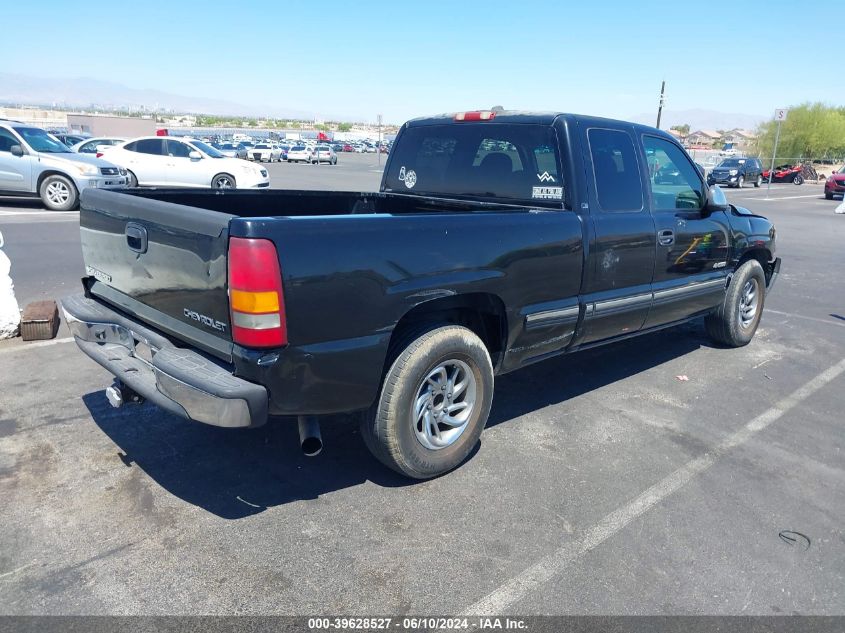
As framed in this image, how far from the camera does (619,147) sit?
15.2 ft

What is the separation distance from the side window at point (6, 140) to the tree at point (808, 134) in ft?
171

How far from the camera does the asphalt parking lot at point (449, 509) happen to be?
273cm

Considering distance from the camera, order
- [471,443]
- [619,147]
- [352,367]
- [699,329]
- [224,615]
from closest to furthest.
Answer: [224,615]
[352,367]
[471,443]
[619,147]
[699,329]

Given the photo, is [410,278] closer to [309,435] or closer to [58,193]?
[309,435]

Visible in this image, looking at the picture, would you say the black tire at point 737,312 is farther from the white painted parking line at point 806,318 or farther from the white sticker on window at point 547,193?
the white sticker on window at point 547,193

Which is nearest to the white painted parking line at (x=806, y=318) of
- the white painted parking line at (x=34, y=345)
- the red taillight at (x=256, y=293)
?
the red taillight at (x=256, y=293)

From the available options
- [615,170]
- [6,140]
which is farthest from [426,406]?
[6,140]

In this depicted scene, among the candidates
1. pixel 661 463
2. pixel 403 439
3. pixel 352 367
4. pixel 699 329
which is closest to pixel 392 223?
pixel 352 367

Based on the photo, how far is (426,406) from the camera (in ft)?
11.6

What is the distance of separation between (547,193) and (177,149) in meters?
15.0

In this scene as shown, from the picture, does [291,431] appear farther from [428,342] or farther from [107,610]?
[107,610]

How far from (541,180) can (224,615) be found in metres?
3.10

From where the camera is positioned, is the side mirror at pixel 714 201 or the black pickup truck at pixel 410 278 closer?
the black pickup truck at pixel 410 278

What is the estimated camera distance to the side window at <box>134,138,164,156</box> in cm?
1669
